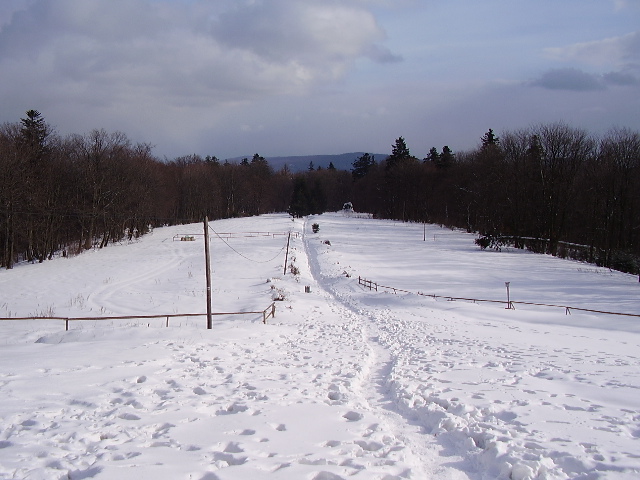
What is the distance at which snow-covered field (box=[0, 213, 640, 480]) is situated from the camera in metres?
5.65

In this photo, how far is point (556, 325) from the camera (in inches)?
728

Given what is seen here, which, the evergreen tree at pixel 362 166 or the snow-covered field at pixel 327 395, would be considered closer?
the snow-covered field at pixel 327 395

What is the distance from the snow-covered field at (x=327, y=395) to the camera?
565 centimetres

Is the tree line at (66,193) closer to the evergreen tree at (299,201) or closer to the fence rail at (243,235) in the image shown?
the fence rail at (243,235)

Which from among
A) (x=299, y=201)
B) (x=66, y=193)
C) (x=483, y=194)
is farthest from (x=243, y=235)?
(x=299, y=201)

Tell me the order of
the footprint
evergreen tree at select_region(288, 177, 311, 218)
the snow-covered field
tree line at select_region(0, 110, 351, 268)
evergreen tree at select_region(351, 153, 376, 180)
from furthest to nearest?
evergreen tree at select_region(351, 153, 376, 180), evergreen tree at select_region(288, 177, 311, 218), tree line at select_region(0, 110, 351, 268), the footprint, the snow-covered field

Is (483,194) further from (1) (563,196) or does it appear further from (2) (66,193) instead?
(2) (66,193)

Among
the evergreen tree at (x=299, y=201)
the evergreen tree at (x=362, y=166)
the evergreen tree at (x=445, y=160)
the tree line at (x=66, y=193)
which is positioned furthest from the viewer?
the evergreen tree at (x=362, y=166)

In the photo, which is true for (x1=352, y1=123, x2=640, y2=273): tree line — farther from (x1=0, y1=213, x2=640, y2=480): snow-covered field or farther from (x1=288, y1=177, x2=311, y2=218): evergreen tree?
(x1=288, y1=177, x2=311, y2=218): evergreen tree

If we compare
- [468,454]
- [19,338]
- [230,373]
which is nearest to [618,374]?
[468,454]

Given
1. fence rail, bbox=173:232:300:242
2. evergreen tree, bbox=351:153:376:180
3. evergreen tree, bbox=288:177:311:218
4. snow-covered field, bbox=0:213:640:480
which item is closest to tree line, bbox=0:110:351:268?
fence rail, bbox=173:232:300:242

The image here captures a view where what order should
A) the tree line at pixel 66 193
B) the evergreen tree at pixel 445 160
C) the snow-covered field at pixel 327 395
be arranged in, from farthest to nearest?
the evergreen tree at pixel 445 160 < the tree line at pixel 66 193 < the snow-covered field at pixel 327 395

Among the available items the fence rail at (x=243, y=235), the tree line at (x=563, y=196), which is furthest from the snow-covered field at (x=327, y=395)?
the fence rail at (x=243, y=235)

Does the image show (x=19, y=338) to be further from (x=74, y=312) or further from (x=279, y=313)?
(x=279, y=313)
